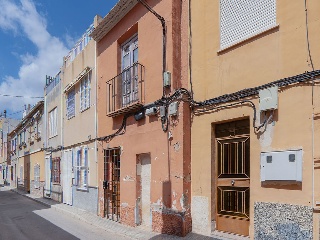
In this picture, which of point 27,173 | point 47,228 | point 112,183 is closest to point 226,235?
point 112,183

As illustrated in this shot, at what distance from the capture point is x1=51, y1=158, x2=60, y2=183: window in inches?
654

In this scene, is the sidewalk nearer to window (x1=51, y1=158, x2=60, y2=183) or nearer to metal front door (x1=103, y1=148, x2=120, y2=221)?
metal front door (x1=103, y1=148, x2=120, y2=221)

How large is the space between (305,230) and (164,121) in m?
4.05

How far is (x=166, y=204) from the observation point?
7.54m

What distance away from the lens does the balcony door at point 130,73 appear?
367 inches

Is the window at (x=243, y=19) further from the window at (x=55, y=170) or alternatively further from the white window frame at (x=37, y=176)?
the white window frame at (x=37, y=176)

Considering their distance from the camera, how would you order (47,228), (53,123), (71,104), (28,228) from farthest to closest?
(53,123) → (71,104) → (28,228) → (47,228)

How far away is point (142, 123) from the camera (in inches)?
345

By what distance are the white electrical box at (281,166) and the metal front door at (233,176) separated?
662 mm

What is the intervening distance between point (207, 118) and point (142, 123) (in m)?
2.44

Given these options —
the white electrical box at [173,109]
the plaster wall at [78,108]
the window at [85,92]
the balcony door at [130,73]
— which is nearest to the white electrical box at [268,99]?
the white electrical box at [173,109]

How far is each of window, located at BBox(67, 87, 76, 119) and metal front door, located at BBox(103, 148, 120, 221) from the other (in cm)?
469

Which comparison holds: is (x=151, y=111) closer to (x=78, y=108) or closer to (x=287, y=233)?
(x=287, y=233)

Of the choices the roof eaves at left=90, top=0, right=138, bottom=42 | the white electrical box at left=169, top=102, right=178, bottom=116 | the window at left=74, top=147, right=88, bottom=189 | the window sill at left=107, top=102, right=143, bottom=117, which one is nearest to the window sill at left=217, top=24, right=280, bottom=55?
the white electrical box at left=169, top=102, right=178, bottom=116
